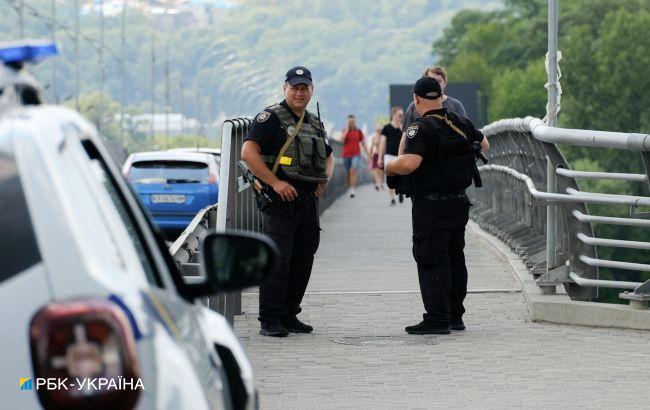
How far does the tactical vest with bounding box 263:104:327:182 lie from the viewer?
35.8ft

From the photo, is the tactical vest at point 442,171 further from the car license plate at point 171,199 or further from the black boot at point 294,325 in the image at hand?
the car license plate at point 171,199

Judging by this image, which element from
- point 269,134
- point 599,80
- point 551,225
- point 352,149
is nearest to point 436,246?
point 269,134

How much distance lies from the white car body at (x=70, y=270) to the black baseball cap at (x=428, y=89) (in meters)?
7.89

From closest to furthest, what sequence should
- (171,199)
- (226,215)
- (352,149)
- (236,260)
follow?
(236,260)
(226,215)
(171,199)
(352,149)

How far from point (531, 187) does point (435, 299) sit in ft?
7.58

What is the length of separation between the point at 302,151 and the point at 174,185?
15.8 meters

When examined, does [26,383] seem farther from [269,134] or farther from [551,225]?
[551,225]

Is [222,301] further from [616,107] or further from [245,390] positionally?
[616,107]

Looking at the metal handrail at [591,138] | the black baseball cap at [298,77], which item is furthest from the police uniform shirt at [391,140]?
the black baseball cap at [298,77]

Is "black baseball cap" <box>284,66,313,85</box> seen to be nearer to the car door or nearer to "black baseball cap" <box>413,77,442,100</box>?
"black baseball cap" <box>413,77,442,100</box>

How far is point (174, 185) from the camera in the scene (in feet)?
87.1

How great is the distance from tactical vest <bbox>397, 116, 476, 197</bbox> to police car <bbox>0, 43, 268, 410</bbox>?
778 cm

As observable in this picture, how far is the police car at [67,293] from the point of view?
101 inches

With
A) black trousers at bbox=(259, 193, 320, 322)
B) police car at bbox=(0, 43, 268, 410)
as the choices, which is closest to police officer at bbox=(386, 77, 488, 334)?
black trousers at bbox=(259, 193, 320, 322)
